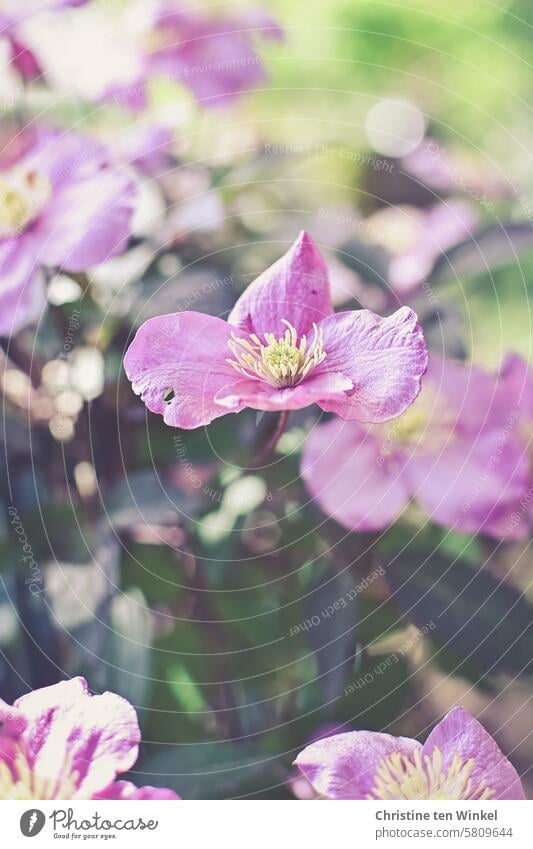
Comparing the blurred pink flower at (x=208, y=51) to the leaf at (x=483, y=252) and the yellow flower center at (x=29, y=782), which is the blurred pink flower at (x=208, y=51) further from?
the yellow flower center at (x=29, y=782)

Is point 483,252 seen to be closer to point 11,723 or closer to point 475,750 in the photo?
point 475,750


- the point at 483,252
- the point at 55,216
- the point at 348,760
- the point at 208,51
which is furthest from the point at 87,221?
the point at 348,760

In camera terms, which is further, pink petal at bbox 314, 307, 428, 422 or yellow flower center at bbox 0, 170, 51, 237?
yellow flower center at bbox 0, 170, 51, 237

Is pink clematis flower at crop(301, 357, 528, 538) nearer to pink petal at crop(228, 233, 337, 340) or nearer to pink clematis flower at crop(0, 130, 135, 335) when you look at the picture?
pink petal at crop(228, 233, 337, 340)

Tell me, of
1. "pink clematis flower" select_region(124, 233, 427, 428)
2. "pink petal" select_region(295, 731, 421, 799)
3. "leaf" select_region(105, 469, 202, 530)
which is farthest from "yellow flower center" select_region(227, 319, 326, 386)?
"pink petal" select_region(295, 731, 421, 799)

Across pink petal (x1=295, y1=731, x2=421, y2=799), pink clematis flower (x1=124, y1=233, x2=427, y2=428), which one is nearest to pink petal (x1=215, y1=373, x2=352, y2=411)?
pink clematis flower (x1=124, y1=233, x2=427, y2=428)
